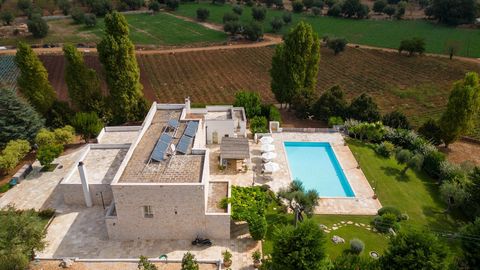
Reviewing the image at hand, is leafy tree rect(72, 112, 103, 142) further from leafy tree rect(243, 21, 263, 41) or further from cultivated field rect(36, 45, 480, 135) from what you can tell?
leafy tree rect(243, 21, 263, 41)

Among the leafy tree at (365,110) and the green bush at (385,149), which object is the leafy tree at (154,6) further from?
the green bush at (385,149)

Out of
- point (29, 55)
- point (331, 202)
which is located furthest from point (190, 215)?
point (29, 55)

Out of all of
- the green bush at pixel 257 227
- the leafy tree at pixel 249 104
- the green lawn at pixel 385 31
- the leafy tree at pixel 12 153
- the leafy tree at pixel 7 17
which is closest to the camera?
the green bush at pixel 257 227

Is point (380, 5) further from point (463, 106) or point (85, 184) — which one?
point (85, 184)

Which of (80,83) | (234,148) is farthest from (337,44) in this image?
(80,83)

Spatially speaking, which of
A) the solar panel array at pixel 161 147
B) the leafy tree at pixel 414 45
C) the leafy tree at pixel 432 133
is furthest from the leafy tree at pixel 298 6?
the solar panel array at pixel 161 147

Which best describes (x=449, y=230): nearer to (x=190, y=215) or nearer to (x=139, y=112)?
(x=190, y=215)

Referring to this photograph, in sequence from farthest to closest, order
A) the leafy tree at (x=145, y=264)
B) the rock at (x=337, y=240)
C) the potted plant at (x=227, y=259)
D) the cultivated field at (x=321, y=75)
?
1. the cultivated field at (x=321, y=75)
2. the rock at (x=337, y=240)
3. the potted plant at (x=227, y=259)
4. the leafy tree at (x=145, y=264)
